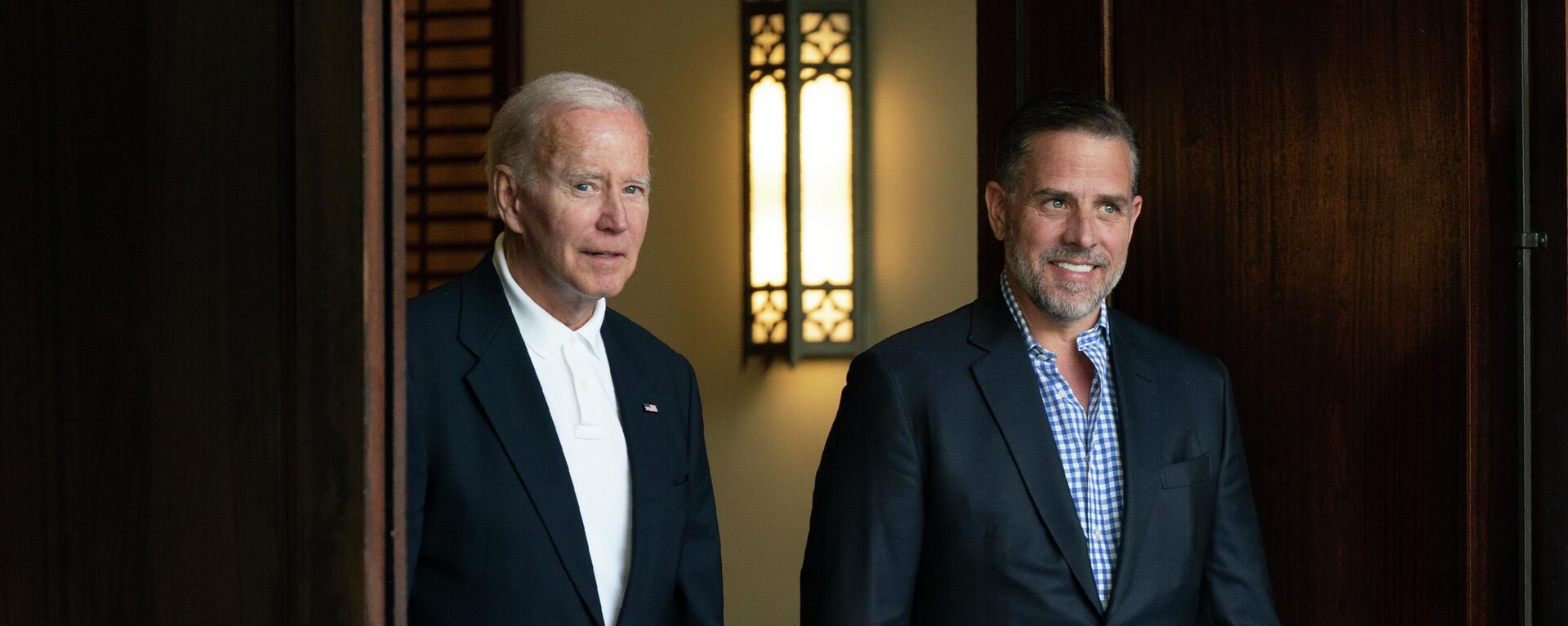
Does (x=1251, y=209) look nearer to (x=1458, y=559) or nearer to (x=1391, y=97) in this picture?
(x=1391, y=97)

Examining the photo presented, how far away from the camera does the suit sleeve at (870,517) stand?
2059 mm

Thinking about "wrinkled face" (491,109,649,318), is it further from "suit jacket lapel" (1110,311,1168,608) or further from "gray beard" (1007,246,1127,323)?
"suit jacket lapel" (1110,311,1168,608)

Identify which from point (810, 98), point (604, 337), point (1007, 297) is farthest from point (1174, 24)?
point (810, 98)

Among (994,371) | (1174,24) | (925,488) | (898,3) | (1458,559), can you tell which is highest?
(898,3)

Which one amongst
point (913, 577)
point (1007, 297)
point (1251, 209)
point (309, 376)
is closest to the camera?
point (309, 376)

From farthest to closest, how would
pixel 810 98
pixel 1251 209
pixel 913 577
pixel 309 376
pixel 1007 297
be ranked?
pixel 810 98
pixel 1251 209
pixel 1007 297
pixel 913 577
pixel 309 376

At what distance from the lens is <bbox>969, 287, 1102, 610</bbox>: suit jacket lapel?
2072 mm

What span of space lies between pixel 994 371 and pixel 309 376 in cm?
107

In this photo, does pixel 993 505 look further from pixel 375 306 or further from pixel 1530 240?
pixel 375 306

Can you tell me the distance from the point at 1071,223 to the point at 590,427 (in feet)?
2.53

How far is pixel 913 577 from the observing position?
210cm

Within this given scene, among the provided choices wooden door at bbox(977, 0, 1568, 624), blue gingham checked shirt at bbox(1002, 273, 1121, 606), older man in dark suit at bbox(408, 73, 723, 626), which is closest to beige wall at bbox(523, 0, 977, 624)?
wooden door at bbox(977, 0, 1568, 624)

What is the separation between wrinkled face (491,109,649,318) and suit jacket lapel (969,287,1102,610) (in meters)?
0.55

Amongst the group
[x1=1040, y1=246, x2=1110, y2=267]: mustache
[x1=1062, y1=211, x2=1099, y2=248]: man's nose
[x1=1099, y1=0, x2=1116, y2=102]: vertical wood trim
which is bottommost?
[x1=1040, y1=246, x2=1110, y2=267]: mustache
